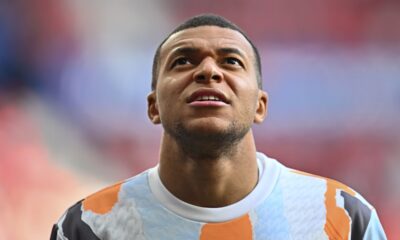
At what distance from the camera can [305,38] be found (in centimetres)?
161

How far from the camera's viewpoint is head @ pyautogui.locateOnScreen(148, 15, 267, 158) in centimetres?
86

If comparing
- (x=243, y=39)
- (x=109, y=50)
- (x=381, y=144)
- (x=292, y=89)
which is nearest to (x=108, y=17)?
(x=109, y=50)

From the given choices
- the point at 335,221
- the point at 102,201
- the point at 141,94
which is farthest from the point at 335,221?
the point at 141,94

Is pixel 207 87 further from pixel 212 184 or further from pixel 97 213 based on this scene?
pixel 97 213

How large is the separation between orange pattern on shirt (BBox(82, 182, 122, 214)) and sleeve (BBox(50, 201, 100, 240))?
0.05 ft

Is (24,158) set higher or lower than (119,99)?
lower

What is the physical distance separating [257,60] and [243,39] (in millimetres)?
48

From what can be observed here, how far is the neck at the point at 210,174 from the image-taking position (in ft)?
3.00

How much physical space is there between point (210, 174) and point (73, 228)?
0.80 ft

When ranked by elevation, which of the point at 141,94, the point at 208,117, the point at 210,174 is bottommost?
the point at 141,94

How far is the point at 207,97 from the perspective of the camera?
0.86 meters

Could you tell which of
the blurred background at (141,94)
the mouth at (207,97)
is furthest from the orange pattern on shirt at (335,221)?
the blurred background at (141,94)

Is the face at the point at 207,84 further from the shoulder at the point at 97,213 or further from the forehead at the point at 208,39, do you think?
the shoulder at the point at 97,213

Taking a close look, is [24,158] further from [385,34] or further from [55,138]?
[385,34]
